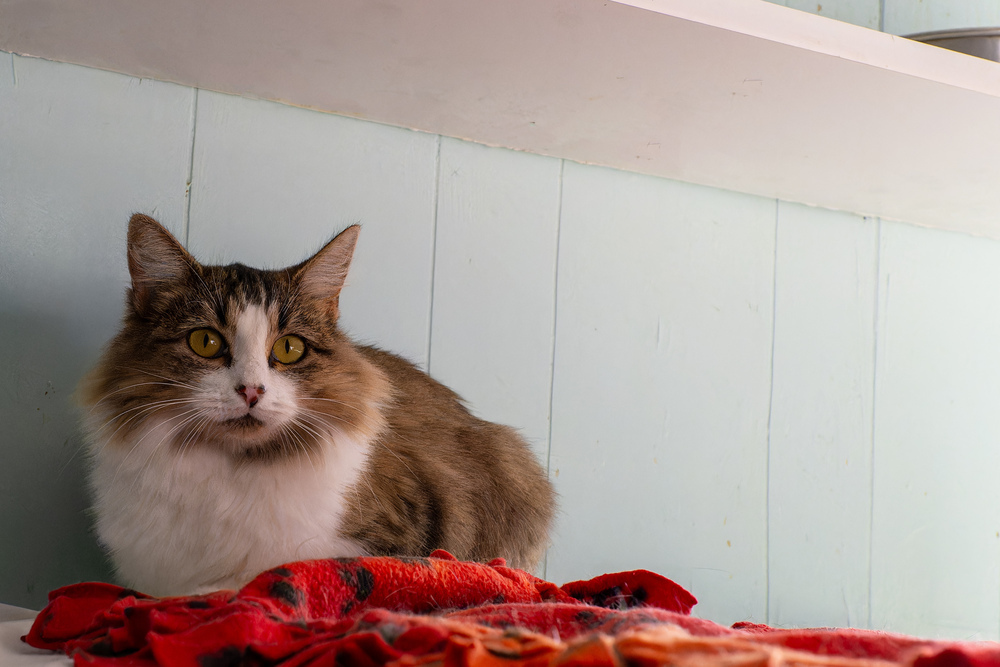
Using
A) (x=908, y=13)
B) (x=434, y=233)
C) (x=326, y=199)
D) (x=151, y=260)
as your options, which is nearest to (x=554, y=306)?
(x=434, y=233)

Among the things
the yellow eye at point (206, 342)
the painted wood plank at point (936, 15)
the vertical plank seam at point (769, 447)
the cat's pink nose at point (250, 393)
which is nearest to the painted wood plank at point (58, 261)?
the yellow eye at point (206, 342)

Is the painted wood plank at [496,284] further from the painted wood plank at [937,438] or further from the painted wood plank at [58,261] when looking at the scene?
the painted wood plank at [937,438]

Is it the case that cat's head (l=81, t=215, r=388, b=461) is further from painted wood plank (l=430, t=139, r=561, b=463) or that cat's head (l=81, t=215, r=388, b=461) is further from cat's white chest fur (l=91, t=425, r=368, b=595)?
painted wood plank (l=430, t=139, r=561, b=463)

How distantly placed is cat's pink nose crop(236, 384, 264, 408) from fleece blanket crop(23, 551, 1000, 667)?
0.74ft

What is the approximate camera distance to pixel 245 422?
91 cm

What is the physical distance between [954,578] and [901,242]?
0.74 meters

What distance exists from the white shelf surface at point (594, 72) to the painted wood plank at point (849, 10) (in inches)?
12.2

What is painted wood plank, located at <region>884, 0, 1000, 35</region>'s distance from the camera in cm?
153

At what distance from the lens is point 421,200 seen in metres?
1.37

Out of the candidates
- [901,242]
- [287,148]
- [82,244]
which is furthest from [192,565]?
[901,242]

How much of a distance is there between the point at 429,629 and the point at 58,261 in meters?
0.94

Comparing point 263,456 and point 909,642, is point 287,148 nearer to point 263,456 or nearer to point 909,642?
point 263,456

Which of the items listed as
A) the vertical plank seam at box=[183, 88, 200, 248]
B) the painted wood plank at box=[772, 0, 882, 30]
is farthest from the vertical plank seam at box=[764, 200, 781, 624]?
the vertical plank seam at box=[183, 88, 200, 248]

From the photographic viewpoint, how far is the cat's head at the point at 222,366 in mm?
917
